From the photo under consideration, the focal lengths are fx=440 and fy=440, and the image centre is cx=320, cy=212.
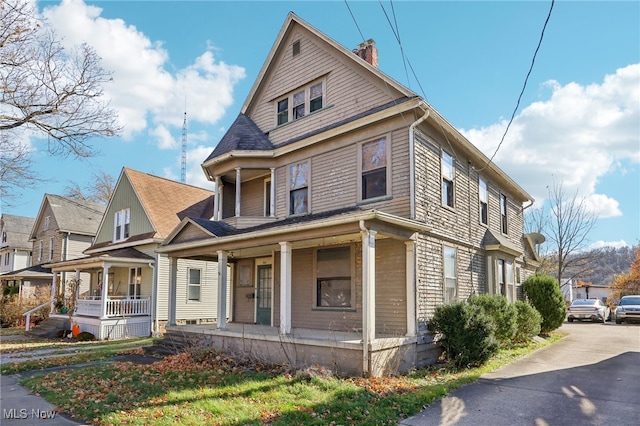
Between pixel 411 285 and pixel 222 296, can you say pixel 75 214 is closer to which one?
pixel 222 296

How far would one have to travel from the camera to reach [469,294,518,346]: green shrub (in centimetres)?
1138

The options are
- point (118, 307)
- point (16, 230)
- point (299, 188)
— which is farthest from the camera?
point (16, 230)

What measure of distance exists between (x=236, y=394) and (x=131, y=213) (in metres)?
16.9

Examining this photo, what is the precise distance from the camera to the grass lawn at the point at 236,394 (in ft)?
21.6

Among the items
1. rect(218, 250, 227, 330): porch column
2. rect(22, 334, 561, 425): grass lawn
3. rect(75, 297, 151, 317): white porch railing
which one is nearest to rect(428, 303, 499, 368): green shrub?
rect(22, 334, 561, 425): grass lawn

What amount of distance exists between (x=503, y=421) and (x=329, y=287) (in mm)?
6507

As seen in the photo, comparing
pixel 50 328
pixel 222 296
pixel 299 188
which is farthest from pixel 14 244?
pixel 299 188

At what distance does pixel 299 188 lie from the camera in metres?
13.7

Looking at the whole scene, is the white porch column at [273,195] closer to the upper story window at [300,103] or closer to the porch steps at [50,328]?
the upper story window at [300,103]

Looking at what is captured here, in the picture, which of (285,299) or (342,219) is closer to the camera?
(342,219)

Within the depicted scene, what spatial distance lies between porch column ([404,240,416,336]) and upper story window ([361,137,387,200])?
5.65 ft

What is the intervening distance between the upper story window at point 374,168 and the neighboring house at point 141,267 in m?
11.9

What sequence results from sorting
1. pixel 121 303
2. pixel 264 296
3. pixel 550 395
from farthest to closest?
pixel 121 303, pixel 264 296, pixel 550 395

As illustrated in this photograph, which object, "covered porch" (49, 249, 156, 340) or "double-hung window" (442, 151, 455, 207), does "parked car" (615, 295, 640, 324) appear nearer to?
"double-hung window" (442, 151, 455, 207)
